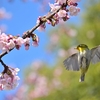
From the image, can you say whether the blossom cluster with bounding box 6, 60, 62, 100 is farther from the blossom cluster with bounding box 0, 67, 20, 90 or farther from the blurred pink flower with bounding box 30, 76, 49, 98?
the blossom cluster with bounding box 0, 67, 20, 90

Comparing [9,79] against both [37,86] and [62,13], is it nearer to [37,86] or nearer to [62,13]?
[62,13]

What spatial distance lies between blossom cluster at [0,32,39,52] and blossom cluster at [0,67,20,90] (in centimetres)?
13

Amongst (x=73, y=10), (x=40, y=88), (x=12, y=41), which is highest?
(x=40, y=88)

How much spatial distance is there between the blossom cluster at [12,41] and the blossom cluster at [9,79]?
0.13 metres

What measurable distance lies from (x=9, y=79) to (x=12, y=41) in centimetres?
22

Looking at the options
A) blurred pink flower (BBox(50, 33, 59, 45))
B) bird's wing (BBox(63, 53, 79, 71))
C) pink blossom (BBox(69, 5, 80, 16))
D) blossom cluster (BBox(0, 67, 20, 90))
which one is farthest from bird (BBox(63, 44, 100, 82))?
blurred pink flower (BBox(50, 33, 59, 45))

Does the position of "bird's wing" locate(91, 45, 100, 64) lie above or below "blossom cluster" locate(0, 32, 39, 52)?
below

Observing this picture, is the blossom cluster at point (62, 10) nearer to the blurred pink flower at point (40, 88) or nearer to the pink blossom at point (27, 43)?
the pink blossom at point (27, 43)

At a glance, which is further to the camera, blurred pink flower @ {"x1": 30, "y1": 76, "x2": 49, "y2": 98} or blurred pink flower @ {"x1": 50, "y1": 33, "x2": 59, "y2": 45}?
blurred pink flower @ {"x1": 50, "y1": 33, "x2": 59, "y2": 45}

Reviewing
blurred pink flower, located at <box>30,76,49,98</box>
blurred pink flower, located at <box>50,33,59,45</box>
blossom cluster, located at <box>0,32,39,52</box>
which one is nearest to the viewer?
blossom cluster, located at <box>0,32,39,52</box>

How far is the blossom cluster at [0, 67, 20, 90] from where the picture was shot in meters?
1.87

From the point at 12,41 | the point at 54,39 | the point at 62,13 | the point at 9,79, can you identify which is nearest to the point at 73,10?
the point at 62,13

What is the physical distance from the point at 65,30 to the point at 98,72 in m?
3.30

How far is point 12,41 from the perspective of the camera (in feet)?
6.05
